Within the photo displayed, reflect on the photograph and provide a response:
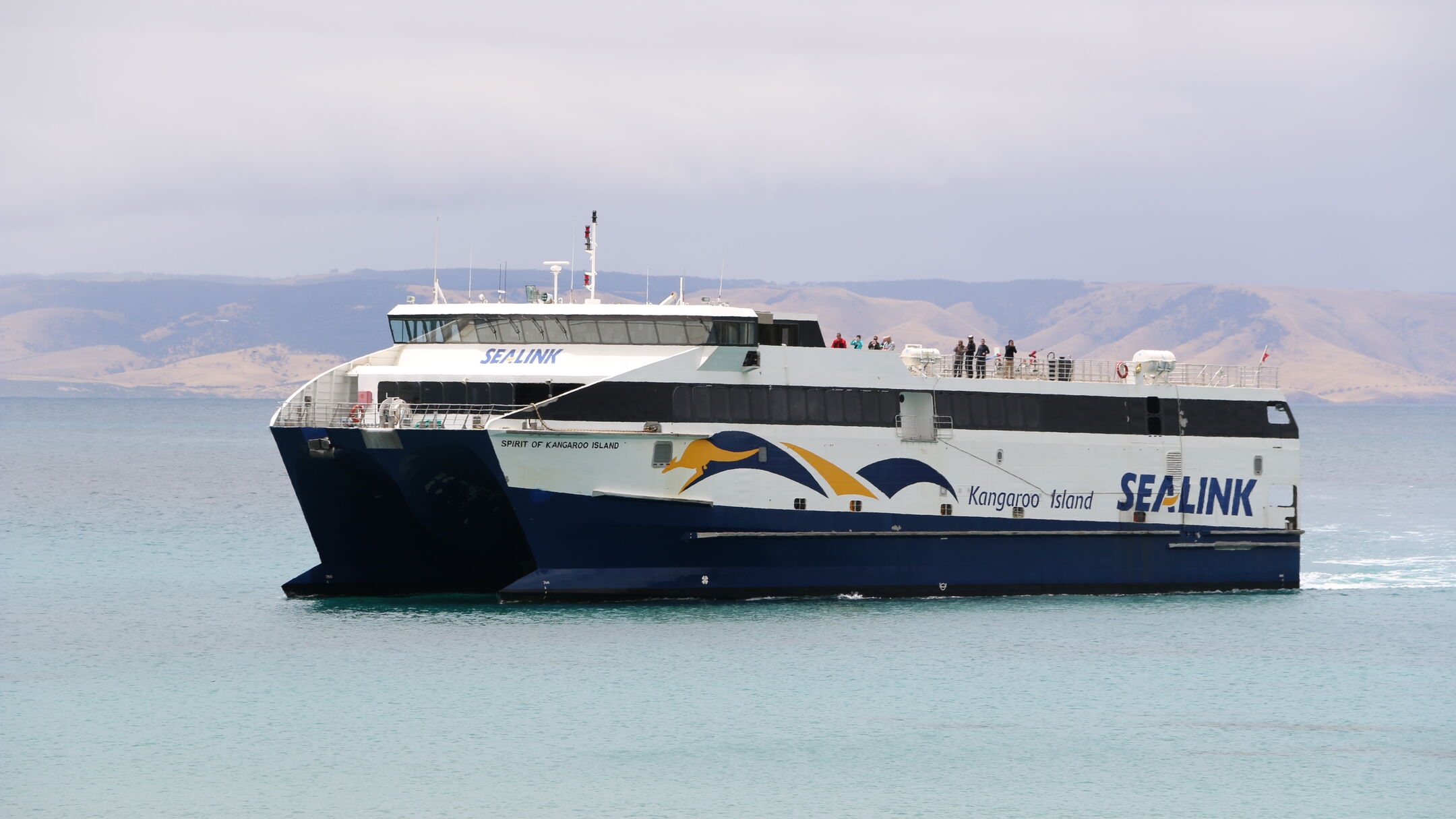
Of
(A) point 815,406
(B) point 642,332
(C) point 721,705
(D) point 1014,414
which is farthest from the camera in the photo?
(D) point 1014,414

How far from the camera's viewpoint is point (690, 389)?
92.9 feet

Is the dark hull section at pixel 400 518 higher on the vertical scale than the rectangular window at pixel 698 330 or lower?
lower

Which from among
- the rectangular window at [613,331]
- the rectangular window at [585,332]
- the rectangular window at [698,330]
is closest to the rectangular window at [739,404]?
the rectangular window at [698,330]

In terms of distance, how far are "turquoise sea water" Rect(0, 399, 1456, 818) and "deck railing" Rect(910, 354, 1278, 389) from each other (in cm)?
413

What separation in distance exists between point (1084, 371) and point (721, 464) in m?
7.79

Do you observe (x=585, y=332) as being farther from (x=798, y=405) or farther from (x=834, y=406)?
(x=834, y=406)

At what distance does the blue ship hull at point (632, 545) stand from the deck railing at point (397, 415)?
1.43ft

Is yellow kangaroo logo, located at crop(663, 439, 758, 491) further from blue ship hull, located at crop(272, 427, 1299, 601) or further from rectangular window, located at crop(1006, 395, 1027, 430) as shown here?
rectangular window, located at crop(1006, 395, 1027, 430)

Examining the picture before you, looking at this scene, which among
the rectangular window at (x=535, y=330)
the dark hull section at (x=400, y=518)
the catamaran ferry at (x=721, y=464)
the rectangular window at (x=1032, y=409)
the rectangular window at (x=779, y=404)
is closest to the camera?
the catamaran ferry at (x=721, y=464)

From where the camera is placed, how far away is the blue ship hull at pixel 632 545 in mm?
27906

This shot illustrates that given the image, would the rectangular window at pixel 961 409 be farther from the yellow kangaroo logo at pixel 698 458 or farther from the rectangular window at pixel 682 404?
the rectangular window at pixel 682 404

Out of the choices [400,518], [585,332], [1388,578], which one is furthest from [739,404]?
[1388,578]

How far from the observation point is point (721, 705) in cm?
2333

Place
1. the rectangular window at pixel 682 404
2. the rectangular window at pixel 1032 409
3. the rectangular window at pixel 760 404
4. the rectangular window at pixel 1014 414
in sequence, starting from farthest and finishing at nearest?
the rectangular window at pixel 1032 409, the rectangular window at pixel 1014 414, the rectangular window at pixel 760 404, the rectangular window at pixel 682 404
